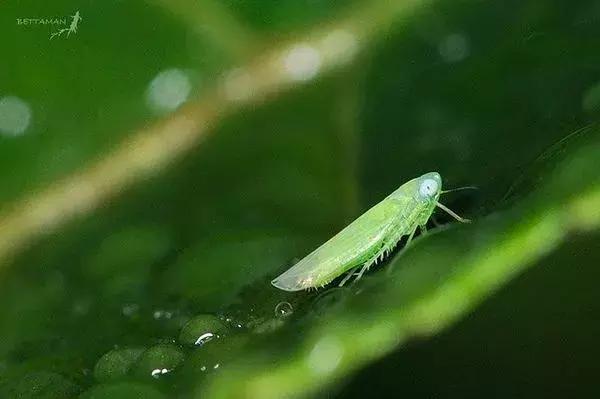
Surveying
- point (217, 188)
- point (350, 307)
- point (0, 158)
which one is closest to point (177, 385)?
point (350, 307)

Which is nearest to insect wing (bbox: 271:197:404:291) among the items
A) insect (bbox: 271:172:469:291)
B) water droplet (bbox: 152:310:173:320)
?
insect (bbox: 271:172:469:291)

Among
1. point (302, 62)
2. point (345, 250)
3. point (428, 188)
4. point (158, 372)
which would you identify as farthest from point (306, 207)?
point (158, 372)

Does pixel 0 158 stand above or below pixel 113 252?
above

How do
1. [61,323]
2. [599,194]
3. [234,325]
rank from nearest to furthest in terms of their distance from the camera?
[599,194]
[234,325]
[61,323]

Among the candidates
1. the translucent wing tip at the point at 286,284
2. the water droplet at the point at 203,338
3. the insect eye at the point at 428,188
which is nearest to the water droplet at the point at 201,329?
the water droplet at the point at 203,338

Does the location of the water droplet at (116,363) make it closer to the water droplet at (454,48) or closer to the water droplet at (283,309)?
the water droplet at (283,309)

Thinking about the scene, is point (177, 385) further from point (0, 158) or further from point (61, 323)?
point (0, 158)
